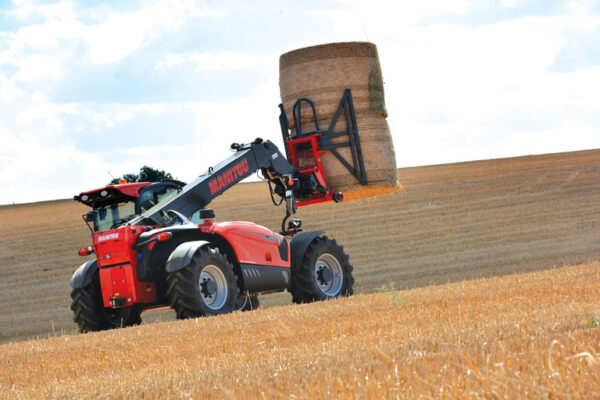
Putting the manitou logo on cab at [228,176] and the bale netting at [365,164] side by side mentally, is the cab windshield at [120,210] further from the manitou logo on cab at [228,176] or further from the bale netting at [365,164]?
the bale netting at [365,164]

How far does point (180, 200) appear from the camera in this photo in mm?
10188

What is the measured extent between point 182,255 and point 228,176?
2.09 metres

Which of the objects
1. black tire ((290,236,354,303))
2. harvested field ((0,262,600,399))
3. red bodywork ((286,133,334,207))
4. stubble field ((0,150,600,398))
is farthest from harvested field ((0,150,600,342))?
harvested field ((0,262,600,399))

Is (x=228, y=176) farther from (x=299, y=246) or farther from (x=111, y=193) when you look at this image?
(x=111, y=193)

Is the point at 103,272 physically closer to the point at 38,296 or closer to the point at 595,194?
the point at 38,296

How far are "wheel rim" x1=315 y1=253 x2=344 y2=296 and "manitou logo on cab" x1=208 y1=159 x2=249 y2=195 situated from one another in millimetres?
1651

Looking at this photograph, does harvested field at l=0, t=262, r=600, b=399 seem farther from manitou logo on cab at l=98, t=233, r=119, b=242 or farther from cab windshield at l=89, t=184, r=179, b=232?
cab windshield at l=89, t=184, r=179, b=232

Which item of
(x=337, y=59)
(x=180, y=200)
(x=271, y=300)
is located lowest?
(x=271, y=300)

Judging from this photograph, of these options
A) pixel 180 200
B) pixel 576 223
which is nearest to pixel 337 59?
pixel 180 200

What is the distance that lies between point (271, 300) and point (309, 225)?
781 centimetres

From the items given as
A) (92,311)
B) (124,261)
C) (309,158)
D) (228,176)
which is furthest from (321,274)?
(92,311)

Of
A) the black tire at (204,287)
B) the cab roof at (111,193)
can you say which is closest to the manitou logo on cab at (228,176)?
the cab roof at (111,193)

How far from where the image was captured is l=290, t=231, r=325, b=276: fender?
36.1 ft

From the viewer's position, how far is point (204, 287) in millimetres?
9469
